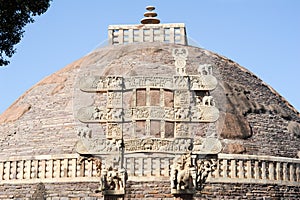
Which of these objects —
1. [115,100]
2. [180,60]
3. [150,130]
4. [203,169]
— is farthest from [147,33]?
[203,169]

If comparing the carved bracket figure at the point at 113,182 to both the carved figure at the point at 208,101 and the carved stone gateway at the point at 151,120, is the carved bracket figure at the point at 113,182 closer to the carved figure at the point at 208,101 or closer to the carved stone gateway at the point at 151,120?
the carved stone gateway at the point at 151,120

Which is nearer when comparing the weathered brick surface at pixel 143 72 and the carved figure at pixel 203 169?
the carved figure at pixel 203 169

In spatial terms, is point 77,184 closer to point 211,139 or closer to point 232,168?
point 232,168

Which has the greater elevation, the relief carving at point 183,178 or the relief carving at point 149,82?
the relief carving at point 149,82

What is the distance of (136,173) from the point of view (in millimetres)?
18750

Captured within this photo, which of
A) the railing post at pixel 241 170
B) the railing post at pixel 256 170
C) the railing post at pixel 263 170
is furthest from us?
the railing post at pixel 263 170

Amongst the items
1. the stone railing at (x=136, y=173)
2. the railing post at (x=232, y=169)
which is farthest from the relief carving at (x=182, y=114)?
the railing post at (x=232, y=169)

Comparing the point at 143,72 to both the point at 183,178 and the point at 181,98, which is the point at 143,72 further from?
the point at 183,178

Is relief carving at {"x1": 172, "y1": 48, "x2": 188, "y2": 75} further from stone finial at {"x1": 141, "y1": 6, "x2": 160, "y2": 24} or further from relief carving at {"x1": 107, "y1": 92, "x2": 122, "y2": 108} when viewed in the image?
stone finial at {"x1": 141, "y1": 6, "x2": 160, "y2": 24}

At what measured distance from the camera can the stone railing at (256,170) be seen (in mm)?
19469

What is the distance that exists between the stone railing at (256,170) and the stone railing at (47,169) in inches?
135

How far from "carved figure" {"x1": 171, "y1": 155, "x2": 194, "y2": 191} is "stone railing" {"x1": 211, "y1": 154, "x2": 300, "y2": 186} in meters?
8.14

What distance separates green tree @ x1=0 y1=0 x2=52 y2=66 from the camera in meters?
10.6

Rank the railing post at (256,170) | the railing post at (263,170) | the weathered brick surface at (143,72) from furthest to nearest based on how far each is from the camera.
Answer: the weathered brick surface at (143,72) < the railing post at (263,170) < the railing post at (256,170)
